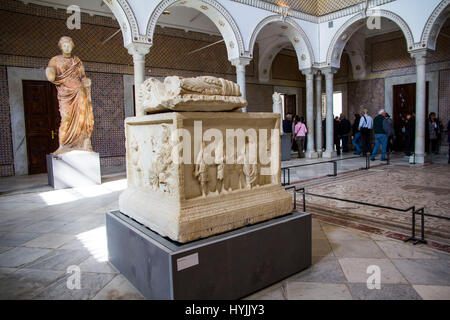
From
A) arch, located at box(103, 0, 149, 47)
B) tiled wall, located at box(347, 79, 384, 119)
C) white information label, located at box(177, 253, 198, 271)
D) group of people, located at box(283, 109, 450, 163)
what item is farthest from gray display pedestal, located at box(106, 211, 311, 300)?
tiled wall, located at box(347, 79, 384, 119)

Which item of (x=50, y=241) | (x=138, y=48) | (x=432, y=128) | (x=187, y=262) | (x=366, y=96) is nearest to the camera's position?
(x=187, y=262)

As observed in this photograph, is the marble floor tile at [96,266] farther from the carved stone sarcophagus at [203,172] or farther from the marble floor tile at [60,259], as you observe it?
the carved stone sarcophagus at [203,172]

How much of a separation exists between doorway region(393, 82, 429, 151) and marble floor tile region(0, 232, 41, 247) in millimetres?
11638

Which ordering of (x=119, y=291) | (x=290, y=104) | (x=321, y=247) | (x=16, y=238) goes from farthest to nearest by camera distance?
1. (x=290, y=104)
2. (x=16, y=238)
3. (x=321, y=247)
4. (x=119, y=291)

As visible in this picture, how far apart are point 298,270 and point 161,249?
40.8 inches

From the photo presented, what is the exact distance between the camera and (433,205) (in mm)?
4008

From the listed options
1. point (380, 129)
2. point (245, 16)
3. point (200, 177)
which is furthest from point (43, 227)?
point (380, 129)

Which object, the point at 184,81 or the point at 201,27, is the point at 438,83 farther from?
the point at 184,81

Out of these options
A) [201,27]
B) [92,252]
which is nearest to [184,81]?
[92,252]

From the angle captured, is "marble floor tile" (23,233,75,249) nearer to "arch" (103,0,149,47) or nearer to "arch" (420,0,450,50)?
"arch" (103,0,149,47)

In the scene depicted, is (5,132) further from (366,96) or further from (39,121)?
(366,96)

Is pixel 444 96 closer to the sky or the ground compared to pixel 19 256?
closer to the sky

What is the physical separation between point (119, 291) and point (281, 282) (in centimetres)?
105

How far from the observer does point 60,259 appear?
2.61m
